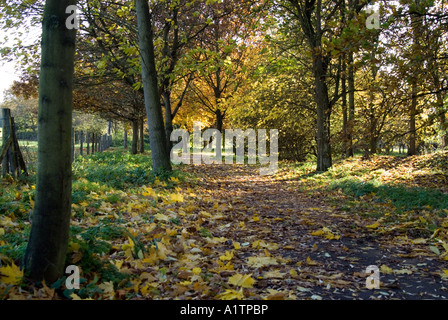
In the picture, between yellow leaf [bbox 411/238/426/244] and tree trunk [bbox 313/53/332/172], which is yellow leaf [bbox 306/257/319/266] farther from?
tree trunk [bbox 313/53/332/172]

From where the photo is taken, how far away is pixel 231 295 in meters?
2.84

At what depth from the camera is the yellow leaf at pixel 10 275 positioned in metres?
2.59

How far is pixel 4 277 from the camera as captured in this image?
2.60 m

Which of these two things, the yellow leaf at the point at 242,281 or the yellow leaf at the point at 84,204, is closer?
the yellow leaf at the point at 242,281

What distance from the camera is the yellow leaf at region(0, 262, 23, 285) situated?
259 centimetres

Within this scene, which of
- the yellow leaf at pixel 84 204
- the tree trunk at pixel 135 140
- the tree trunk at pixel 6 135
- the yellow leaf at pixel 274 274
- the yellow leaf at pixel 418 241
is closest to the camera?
the yellow leaf at pixel 274 274

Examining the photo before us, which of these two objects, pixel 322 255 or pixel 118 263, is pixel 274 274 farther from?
pixel 118 263

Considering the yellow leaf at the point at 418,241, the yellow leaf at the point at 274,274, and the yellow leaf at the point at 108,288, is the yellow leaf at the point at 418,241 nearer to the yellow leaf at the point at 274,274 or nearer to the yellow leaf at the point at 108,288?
the yellow leaf at the point at 274,274

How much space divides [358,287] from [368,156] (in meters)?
13.2

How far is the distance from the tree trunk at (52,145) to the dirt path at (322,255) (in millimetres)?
1872

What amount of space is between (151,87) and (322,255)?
23.2ft

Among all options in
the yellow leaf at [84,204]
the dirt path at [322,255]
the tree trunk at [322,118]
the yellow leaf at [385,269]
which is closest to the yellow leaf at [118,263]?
the dirt path at [322,255]

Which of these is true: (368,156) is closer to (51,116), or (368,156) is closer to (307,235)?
(307,235)

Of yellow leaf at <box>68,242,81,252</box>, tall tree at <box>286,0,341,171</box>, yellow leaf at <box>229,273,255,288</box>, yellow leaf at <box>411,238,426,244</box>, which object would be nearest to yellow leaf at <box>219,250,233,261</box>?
yellow leaf at <box>229,273,255,288</box>
